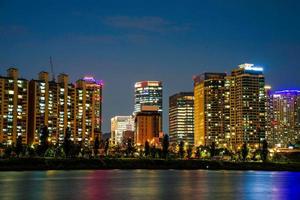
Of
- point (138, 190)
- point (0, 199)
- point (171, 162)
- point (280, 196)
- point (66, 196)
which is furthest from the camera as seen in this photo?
point (171, 162)

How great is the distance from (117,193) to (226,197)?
1289 cm

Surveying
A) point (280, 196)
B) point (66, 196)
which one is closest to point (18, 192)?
point (66, 196)

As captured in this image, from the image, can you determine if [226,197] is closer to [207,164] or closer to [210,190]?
[210,190]

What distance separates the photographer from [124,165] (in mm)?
166625

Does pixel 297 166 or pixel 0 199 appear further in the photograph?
pixel 297 166

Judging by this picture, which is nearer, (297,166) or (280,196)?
(280,196)

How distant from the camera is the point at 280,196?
67.6 metres

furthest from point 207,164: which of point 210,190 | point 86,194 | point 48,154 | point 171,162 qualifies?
point 86,194

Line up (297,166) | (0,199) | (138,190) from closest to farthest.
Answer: (0,199)
(138,190)
(297,166)

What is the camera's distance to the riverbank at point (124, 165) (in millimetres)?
147875

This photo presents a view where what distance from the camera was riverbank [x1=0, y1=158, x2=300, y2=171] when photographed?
148 m

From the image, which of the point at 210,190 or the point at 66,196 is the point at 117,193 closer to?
the point at 66,196

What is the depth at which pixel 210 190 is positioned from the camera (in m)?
75.6

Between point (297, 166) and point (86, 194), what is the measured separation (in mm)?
131633
